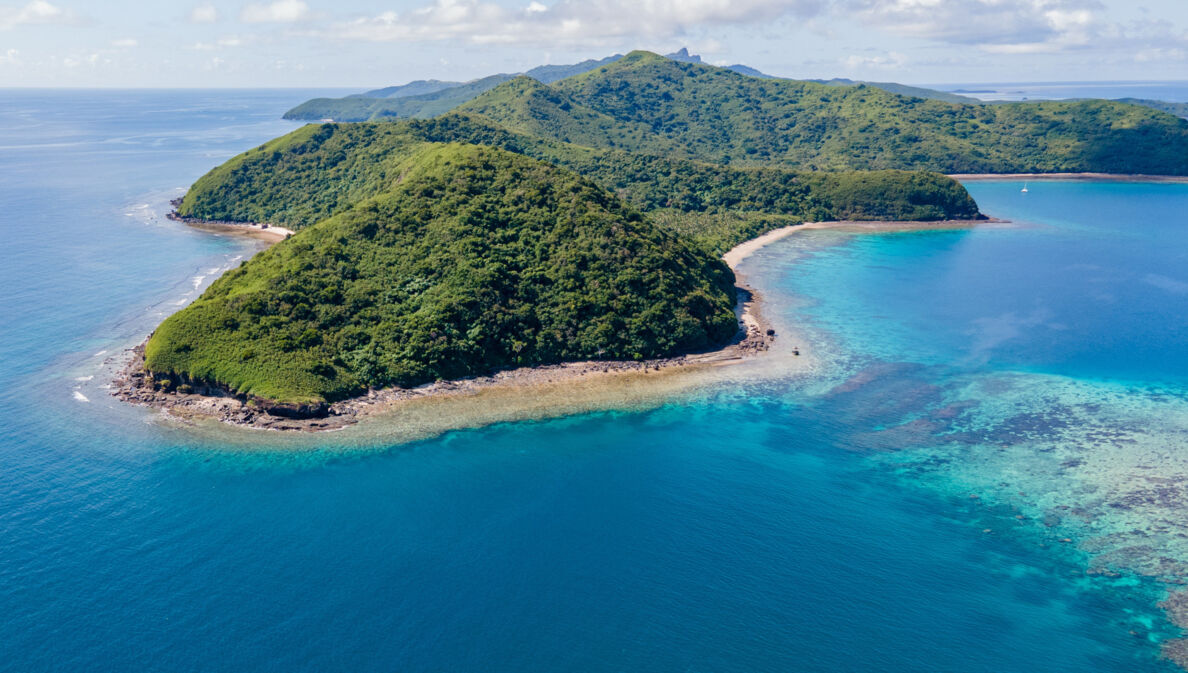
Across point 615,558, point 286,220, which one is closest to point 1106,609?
point 615,558

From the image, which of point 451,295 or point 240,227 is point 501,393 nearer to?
point 451,295

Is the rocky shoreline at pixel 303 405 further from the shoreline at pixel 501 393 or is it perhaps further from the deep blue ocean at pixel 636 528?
the deep blue ocean at pixel 636 528

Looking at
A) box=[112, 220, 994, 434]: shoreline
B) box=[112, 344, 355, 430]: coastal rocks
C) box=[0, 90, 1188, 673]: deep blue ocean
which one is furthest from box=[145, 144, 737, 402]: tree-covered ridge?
box=[0, 90, 1188, 673]: deep blue ocean

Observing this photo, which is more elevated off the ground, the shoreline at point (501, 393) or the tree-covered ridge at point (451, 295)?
the tree-covered ridge at point (451, 295)

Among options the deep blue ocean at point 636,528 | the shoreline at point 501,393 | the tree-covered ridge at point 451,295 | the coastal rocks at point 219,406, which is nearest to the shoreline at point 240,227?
the tree-covered ridge at point 451,295

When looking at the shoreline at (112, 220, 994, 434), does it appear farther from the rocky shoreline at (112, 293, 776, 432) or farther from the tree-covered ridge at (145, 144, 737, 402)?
the tree-covered ridge at (145, 144, 737, 402)

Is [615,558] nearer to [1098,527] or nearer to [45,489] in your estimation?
[1098,527]
